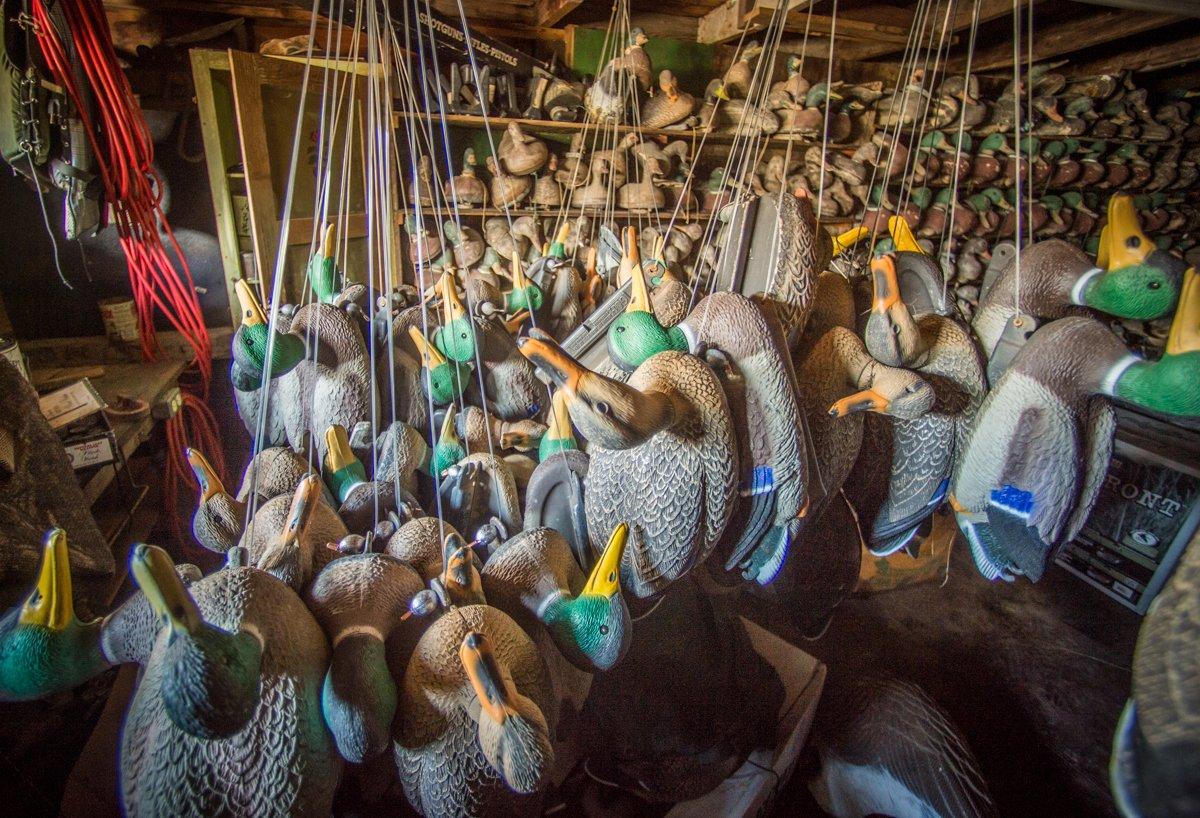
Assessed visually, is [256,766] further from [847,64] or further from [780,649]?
[847,64]

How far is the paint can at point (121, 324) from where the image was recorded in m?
2.29

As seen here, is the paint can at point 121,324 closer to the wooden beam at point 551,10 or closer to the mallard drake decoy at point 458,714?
the wooden beam at point 551,10

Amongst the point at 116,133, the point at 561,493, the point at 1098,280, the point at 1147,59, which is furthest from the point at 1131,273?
the point at 1147,59

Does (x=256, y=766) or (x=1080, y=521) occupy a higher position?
(x=1080, y=521)

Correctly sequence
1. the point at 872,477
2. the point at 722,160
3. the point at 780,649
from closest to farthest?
the point at 872,477 < the point at 780,649 < the point at 722,160

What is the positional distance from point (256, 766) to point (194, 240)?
9.62 feet

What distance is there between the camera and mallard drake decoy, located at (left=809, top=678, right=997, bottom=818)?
123 cm

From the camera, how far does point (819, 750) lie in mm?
1496

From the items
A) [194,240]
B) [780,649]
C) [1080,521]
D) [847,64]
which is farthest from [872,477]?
[847,64]

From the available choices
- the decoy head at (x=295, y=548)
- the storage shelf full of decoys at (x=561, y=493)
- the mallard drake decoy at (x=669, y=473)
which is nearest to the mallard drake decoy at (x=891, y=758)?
the storage shelf full of decoys at (x=561, y=493)

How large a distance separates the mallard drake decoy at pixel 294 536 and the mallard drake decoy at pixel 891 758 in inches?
53.3

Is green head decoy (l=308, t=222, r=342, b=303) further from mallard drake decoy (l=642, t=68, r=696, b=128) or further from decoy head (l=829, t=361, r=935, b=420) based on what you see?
mallard drake decoy (l=642, t=68, r=696, b=128)

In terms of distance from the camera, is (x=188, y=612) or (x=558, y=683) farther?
(x=558, y=683)

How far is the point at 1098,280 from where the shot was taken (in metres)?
0.85
